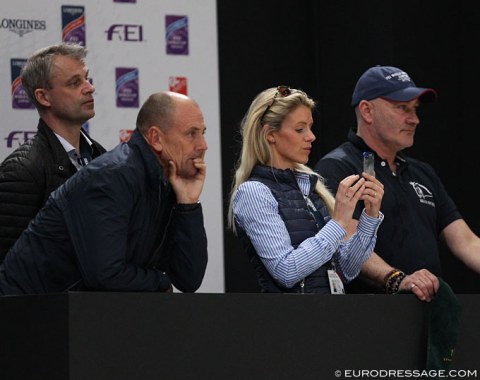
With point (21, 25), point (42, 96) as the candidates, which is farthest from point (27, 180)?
point (21, 25)

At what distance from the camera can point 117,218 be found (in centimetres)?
310

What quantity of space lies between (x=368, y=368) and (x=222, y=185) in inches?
102

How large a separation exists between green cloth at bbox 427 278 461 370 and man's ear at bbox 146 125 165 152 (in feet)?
3.01


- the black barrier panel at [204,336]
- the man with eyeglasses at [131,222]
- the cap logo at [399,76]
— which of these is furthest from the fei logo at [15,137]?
the black barrier panel at [204,336]

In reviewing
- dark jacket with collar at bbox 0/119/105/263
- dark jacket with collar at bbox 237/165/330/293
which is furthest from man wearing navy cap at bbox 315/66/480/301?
dark jacket with collar at bbox 0/119/105/263

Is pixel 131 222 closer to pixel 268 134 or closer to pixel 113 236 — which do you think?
pixel 113 236

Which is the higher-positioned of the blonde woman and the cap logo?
the cap logo

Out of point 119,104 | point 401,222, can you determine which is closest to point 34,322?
point 401,222

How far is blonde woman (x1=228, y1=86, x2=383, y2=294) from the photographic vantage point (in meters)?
3.55

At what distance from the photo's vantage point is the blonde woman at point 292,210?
3555 mm

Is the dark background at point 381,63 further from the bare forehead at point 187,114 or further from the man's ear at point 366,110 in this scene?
the bare forehead at point 187,114

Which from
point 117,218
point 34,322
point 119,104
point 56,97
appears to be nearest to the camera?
point 34,322

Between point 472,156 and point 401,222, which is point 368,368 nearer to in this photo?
point 401,222

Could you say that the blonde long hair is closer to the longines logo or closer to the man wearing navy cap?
the man wearing navy cap
